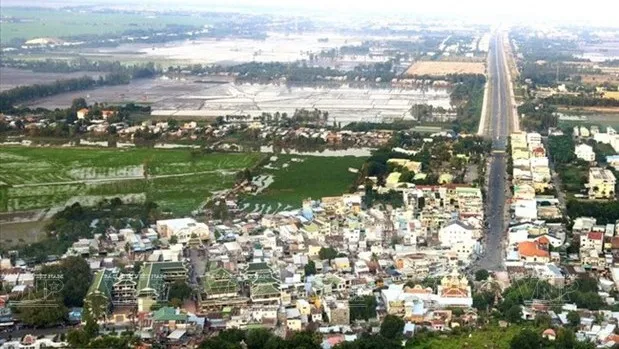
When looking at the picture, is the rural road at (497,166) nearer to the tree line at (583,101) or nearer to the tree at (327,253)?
the tree line at (583,101)

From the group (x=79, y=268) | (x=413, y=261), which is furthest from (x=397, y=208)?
(x=79, y=268)

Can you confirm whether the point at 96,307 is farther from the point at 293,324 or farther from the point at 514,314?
the point at 514,314

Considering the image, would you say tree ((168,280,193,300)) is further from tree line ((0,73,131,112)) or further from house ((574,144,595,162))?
tree line ((0,73,131,112))

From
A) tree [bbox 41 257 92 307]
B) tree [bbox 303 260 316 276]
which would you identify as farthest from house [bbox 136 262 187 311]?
tree [bbox 303 260 316 276]

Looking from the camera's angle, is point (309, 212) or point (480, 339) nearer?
point (480, 339)

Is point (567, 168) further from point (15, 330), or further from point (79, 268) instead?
point (15, 330)

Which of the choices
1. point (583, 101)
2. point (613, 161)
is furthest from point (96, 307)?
point (583, 101)

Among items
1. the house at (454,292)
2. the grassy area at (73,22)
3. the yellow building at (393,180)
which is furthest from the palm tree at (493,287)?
the grassy area at (73,22)
